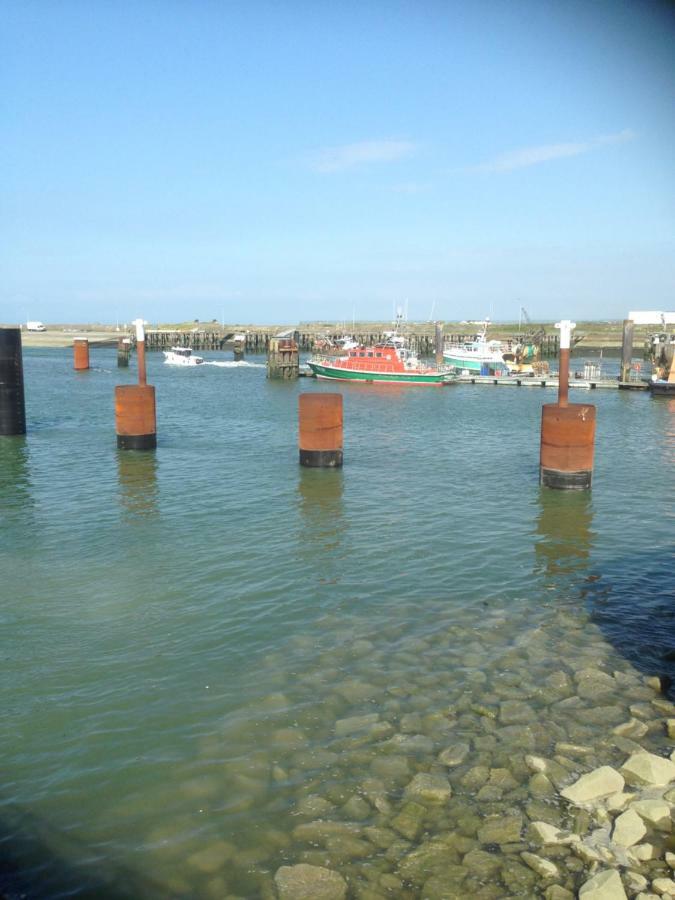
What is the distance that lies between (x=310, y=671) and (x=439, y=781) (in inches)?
102

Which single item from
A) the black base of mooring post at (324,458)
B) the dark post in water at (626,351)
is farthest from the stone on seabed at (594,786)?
the dark post in water at (626,351)

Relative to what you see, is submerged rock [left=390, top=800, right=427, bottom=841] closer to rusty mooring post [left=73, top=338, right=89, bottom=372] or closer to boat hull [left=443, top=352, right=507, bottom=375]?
boat hull [left=443, top=352, right=507, bottom=375]

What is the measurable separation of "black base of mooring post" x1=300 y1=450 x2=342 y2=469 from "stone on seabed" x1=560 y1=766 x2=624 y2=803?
15.5 meters

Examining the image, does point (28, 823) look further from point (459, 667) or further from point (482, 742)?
point (459, 667)

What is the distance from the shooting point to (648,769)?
6.84 meters

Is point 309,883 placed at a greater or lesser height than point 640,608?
lesser

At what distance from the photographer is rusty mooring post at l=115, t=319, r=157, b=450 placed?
23641 mm

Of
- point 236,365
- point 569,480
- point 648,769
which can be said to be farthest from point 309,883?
point 236,365

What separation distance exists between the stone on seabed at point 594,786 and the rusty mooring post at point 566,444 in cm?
1271

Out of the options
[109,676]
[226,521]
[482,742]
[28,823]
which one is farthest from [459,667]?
[226,521]

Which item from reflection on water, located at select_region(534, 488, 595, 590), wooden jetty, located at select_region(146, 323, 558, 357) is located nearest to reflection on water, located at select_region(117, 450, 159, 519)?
reflection on water, located at select_region(534, 488, 595, 590)

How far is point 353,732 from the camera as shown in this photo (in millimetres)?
7805

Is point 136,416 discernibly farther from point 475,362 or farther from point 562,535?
point 475,362

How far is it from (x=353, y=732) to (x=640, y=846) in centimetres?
288
